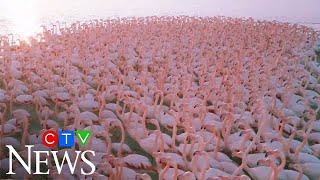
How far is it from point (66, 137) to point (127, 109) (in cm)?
234

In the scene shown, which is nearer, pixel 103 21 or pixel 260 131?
pixel 260 131

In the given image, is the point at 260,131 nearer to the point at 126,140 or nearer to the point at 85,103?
the point at 126,140

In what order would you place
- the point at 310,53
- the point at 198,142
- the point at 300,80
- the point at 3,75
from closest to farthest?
the point at 198,142 → the point at 3,75 → the point at 300,80 → the point at 310,53

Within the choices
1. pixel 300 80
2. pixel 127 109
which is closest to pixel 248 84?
pixel 300 80

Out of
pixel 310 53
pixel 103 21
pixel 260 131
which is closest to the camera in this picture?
pixel 260 131

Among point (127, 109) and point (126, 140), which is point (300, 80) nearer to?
point (127, 109)

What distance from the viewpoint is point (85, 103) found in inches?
283

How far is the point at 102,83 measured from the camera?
7938 millimetres

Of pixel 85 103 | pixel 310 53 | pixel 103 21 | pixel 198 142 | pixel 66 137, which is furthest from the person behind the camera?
pixel 103 21

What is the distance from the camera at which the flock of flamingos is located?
5523 mm

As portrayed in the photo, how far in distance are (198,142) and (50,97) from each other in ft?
9.22

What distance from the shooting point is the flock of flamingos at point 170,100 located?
5523 mm

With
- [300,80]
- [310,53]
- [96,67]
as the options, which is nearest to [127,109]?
[96,67]

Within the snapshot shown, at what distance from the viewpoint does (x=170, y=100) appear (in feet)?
25.6
